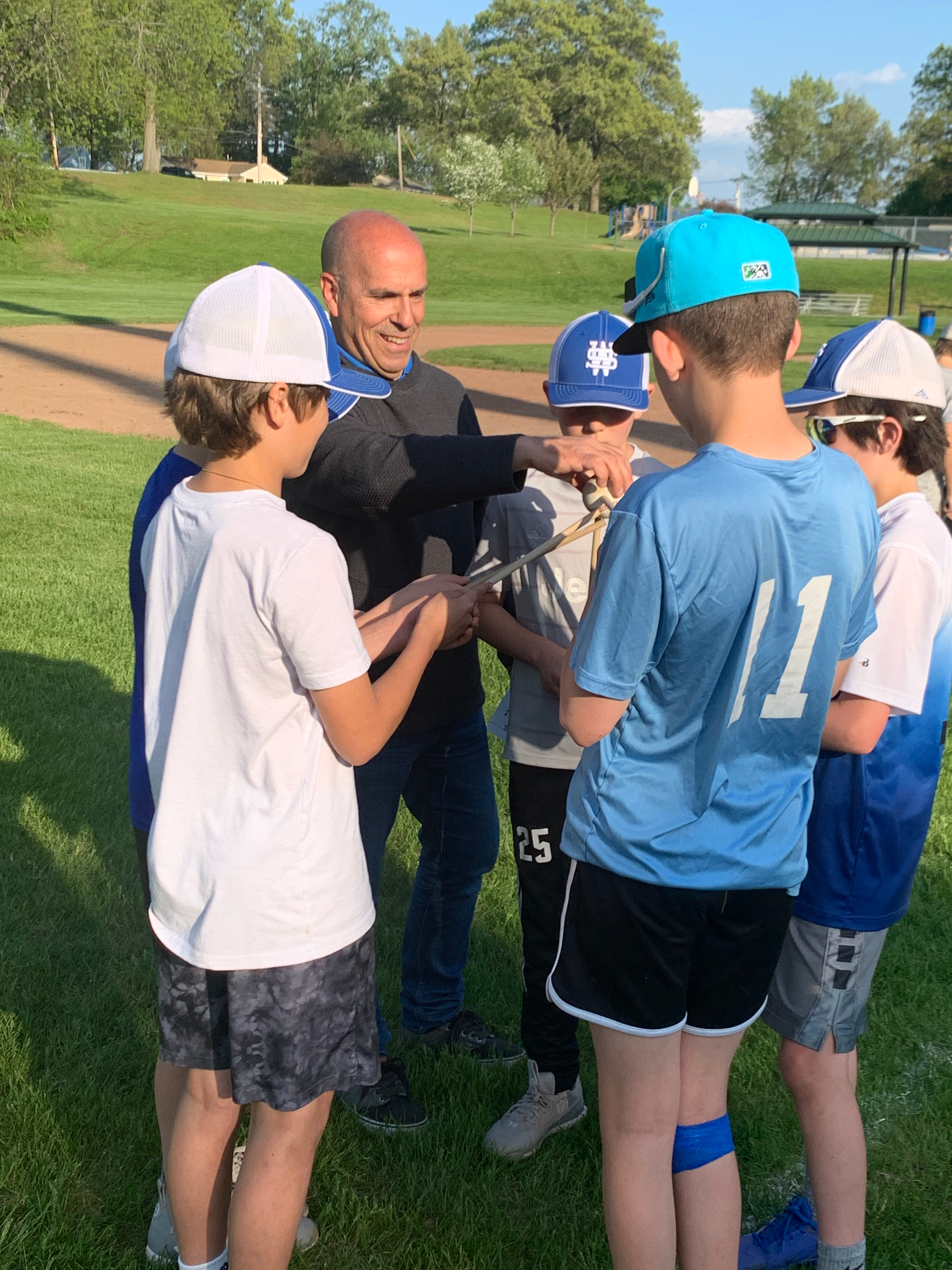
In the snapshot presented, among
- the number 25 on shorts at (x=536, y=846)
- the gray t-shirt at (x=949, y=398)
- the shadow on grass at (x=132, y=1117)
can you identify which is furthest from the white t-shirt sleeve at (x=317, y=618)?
the gray t-shirt at (x=949, y=398)

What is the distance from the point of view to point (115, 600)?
7094 mm

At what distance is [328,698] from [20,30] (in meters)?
44.8

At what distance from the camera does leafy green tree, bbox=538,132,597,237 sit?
259 ft

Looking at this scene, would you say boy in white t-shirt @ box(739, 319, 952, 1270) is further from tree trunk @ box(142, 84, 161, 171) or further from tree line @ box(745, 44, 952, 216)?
tree line @ box(745, 44, 952, 216)

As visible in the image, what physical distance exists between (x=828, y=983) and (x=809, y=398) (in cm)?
124

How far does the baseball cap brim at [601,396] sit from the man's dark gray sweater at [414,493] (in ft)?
0.66

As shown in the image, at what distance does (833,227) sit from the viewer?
132ft

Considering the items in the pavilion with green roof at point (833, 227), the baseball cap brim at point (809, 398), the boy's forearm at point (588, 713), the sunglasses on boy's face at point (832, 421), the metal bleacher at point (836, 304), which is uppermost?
the pavilion with green roof at point (833, 227)

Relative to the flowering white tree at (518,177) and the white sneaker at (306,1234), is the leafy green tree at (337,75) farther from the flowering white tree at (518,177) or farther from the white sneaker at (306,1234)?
the white sneaker at (306,1234)

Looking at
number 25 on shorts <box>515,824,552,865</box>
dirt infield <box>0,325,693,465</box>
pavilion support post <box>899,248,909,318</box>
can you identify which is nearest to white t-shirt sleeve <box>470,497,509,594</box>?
number 25 on shorts <box>515,824,552,865</box>

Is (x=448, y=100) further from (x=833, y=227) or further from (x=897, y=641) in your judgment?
(x=897, y=641)

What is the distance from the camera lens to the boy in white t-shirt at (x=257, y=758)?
1871 mm

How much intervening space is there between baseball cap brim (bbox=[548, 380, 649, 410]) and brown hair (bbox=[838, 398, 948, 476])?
530 mm

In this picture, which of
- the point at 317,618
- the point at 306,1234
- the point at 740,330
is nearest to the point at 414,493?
the point at 317,618
